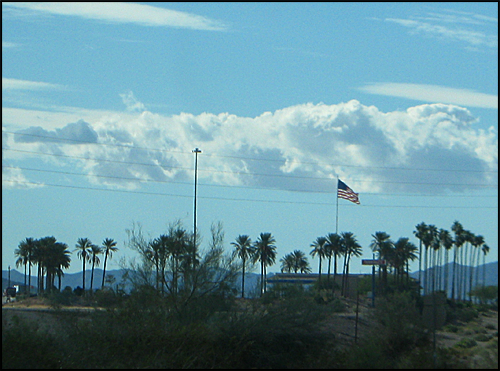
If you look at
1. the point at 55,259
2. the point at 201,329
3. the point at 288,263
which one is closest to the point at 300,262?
the point at 288,263

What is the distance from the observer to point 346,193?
188ft

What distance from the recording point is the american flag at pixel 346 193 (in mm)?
57000

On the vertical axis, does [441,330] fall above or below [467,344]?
below

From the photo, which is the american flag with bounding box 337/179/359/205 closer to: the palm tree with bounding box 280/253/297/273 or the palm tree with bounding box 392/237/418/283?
the palm tree with bounding box 392/237/418/283

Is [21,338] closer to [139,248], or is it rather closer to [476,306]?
[139,248]

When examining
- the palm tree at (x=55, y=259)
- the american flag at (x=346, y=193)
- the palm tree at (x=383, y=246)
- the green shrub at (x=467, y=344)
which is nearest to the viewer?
the green shrub at (x=467, y=344)

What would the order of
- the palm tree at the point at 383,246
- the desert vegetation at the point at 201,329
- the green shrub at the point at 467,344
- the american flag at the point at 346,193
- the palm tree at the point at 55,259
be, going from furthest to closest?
1. the palm tree at the point at 55,259
2. the palm tree at the point at 383,246
3. the american flag at the point at 346,193
4. the green shrub at the point at 467,344
5. the desert vegetation at the point at 201,329

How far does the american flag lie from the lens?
57.0m

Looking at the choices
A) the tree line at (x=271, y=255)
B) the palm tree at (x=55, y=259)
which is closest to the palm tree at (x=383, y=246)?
the tree line at (x=271, y=255)

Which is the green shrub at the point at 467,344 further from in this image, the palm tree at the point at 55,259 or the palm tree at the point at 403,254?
the palm tree at the point at 55,259

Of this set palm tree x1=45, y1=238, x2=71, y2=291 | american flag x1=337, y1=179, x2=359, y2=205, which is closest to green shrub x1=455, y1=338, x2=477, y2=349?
american flag x1=337, y1=179, x2=359, y2=205

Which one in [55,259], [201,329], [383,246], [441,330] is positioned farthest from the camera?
[55,259]

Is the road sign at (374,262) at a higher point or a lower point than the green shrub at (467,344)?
higher

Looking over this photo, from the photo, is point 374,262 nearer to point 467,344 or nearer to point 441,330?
point 441,330
